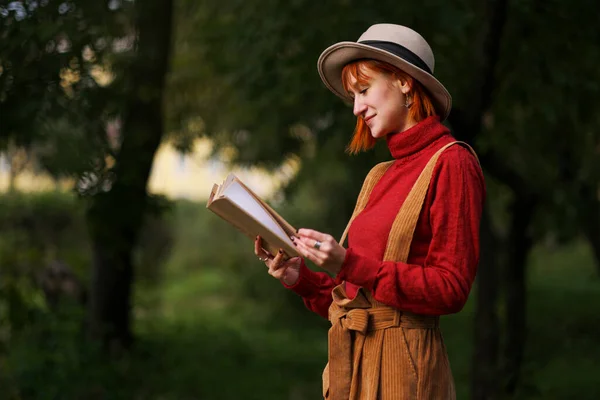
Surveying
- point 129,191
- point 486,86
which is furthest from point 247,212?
point 129,191

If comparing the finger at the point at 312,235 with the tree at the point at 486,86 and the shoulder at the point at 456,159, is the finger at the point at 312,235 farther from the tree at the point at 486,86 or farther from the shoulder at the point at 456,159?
the tree at the point at 486,86

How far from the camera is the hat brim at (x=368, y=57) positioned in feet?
9.12

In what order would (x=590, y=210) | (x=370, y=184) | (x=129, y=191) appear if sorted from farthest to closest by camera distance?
(x=590, y=210)
(x=129, y=191)
(x=370, y=184)

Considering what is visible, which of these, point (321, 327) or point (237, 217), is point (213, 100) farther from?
point (237, 217)

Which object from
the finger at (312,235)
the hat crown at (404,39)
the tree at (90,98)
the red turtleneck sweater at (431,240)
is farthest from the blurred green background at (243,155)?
Result: the finger at (312,235)

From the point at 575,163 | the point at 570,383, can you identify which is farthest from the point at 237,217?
the point at 570,383

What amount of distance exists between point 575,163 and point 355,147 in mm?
5487

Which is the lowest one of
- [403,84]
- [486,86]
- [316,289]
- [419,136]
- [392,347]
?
[392,347]

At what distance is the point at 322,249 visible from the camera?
102 inches

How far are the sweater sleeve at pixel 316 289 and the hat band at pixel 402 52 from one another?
29.3 inches

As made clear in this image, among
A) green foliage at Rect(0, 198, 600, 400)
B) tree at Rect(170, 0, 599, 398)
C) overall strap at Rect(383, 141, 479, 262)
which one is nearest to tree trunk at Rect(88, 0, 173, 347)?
green foliage at Rect(0, 198, 600, 400)

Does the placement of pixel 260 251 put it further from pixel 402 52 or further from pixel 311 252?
pixel 402 52

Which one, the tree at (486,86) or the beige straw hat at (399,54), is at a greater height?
the tree at (486,86)

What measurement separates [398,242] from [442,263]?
15cm
